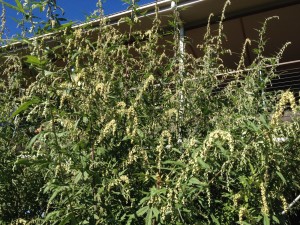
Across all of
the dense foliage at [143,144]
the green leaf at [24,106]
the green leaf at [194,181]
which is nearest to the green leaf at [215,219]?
the dense foliage at [143,144]

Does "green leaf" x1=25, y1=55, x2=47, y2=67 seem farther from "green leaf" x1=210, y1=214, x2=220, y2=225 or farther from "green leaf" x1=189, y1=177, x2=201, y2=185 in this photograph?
"green leaf" x1=210, y1=214, x2=220, y2=225

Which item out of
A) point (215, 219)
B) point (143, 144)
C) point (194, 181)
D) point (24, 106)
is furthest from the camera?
point (143, 144)

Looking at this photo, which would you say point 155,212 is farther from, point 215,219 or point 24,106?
point 24,106

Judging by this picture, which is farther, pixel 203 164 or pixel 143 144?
pixel 143 144

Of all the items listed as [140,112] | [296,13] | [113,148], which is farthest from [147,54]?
[296,13]

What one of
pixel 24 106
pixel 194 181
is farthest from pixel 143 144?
pixel 24 106

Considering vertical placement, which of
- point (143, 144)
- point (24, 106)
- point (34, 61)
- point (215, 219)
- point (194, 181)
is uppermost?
point (34, 61)

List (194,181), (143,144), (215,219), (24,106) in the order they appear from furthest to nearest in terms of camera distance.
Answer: (143,144), (215,219), (194,181), (24,106)

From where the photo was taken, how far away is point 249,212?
7.39ft

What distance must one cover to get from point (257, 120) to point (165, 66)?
3.44 ft

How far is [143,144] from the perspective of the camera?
8.46 feet

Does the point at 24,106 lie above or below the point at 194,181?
above

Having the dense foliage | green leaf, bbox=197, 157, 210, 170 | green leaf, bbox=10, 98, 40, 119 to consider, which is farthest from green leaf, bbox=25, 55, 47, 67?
green leaf, bbox=197, 157, 210, 170

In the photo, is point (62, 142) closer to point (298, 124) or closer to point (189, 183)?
point (189, 183)
